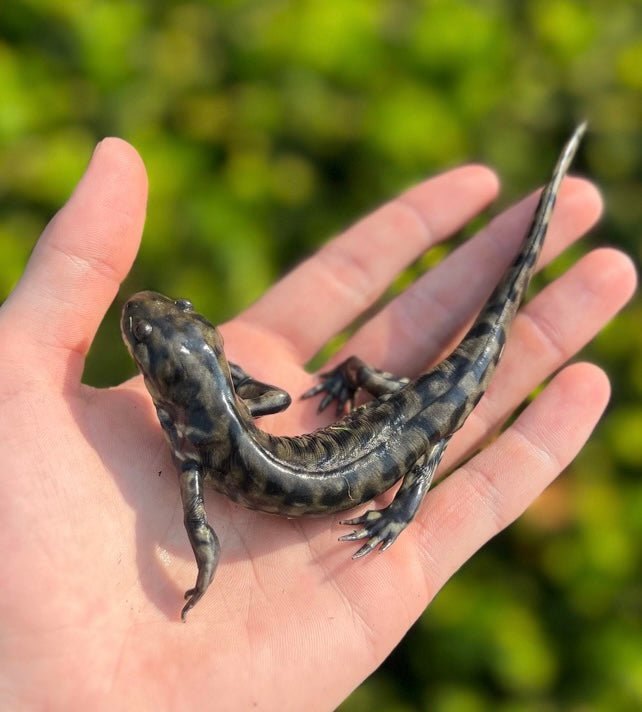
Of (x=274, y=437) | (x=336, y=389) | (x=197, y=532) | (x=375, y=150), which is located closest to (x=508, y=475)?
(x=336, y=389)

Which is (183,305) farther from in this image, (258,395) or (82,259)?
(258,395)

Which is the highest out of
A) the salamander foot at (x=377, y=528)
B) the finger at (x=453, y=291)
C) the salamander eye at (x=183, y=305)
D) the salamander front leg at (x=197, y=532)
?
the finger at (x=453, y=291)

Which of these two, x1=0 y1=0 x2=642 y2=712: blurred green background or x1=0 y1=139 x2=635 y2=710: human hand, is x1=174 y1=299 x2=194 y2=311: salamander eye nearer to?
x1=0 y1=139 x2=635 y2=710: human hand

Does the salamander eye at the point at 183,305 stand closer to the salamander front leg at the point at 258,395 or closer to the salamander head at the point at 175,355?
the salamander head at the point at 175,355

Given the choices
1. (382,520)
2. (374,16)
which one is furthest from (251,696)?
(374,16)

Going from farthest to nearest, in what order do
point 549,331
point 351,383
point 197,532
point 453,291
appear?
point 453,291 → point 549,331 → point 351,383 → point 197,532

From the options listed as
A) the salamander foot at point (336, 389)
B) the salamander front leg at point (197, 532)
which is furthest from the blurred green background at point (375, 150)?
the salamander front leg at point (197, 532)

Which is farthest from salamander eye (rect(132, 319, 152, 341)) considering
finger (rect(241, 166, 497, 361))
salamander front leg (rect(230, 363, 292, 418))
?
finger (rect(241, 166, 497, 361))
